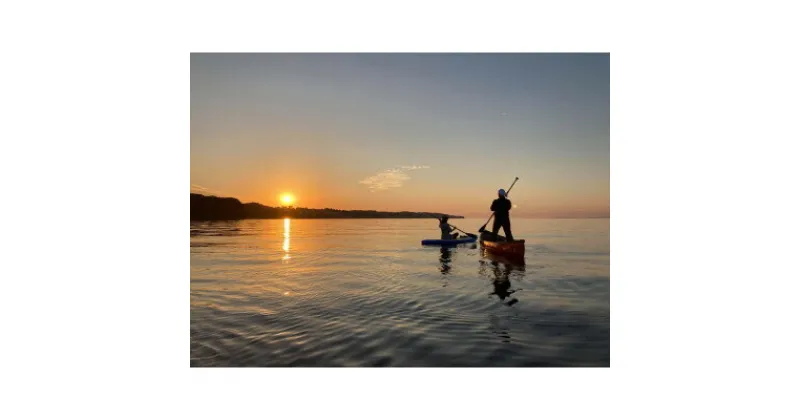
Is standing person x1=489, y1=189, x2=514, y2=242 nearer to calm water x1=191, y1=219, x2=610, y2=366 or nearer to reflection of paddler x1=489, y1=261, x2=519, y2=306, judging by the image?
reflection of paddler x1=489, y1=261, x2=519, y2=306

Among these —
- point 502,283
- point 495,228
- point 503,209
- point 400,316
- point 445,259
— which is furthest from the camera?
point 445,259

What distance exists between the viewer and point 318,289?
8547 millimetres

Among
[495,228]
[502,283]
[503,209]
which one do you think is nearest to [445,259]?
[495,228]

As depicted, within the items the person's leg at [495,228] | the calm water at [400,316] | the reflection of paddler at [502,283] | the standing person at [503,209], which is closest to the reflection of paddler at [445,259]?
the calm water at [400,316]

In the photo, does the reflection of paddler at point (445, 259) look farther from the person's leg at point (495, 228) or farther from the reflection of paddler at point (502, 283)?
the person's leg at point (495, 228)

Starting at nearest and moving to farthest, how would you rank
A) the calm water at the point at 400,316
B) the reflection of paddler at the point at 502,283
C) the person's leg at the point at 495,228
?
the calm water at the point at 400,316 < the reflection of paddler at the point at 502,283 < the person's leg at the point at 495,228

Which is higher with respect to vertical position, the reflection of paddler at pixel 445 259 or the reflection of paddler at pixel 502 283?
the reflection of paddler at pixel 502 283

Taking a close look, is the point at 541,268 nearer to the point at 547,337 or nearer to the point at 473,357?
the point at 547,337

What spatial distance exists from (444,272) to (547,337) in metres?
5.49

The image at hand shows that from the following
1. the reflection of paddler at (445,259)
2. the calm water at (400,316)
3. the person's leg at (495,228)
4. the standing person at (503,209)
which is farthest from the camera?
the person's leg at (495,228)

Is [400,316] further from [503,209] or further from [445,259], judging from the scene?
[445,259]

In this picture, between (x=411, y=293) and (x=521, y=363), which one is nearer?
(x=521, y=363)
